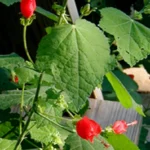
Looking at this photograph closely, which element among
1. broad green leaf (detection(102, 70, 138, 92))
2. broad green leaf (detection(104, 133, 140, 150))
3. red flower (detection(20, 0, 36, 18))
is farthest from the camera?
broad green leaf (detection(102, 70, 138, 92))

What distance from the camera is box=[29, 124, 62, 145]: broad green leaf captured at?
5.28 feet

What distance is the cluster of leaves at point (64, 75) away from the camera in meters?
1.36


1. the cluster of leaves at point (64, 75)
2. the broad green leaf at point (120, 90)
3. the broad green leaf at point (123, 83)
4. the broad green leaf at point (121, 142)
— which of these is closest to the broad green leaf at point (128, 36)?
the cluster of leaves at point (64, 75)

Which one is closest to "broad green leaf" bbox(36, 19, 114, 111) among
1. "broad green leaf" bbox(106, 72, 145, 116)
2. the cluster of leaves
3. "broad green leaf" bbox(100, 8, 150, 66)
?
the cluster of leaves

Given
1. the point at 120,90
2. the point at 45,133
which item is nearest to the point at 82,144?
the point at 45,133

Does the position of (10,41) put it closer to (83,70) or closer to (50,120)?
(50,120)

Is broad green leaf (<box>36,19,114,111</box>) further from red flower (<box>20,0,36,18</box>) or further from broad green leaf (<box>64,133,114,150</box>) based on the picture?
broad green leaf (<box>64,133,114,150</box>)

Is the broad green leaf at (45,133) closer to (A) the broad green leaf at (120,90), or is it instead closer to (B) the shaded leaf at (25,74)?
(B) the shaded leaf at (25,74)

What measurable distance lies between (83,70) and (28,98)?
0.94ft

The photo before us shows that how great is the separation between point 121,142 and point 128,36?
12.8 inches

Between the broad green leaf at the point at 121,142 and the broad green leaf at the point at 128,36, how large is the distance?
0.28 m

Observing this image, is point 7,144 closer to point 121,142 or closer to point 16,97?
point 16,97

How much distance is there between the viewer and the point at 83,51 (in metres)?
1.38

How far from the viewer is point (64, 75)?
1.36 m
